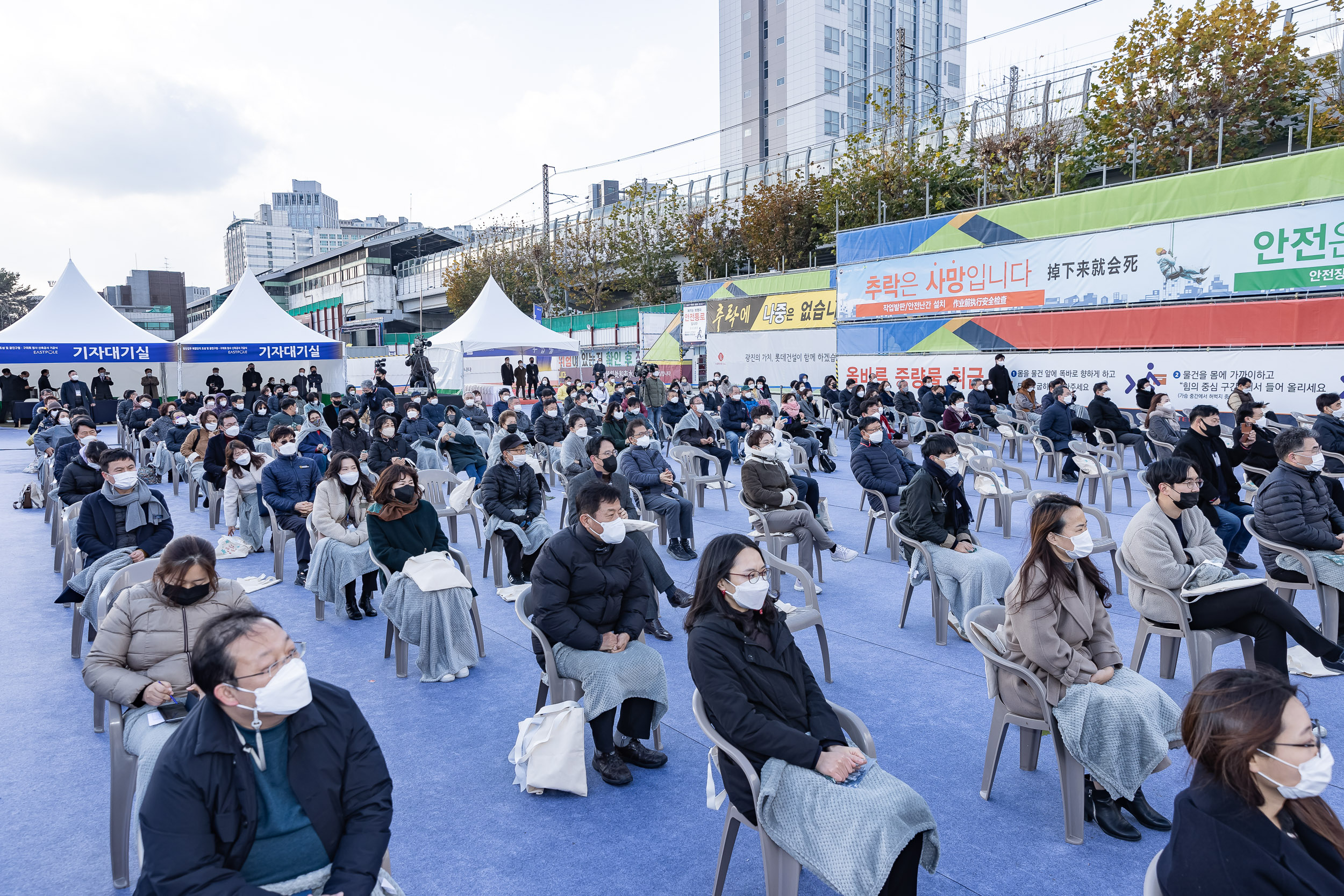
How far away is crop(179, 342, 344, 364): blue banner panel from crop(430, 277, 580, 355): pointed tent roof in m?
3.13

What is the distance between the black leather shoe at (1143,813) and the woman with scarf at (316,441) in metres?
8.09

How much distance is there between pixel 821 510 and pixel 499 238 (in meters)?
46.0

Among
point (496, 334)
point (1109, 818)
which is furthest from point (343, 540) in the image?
point (496, 334)

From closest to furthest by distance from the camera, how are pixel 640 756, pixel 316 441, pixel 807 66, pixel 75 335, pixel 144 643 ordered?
1. pixel 144 643
2. pixel 640 756
3. pixel 316 441
4. pixel 75 335
5. pixel 807 66

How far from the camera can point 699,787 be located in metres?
3.70

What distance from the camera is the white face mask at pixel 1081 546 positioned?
350 cm

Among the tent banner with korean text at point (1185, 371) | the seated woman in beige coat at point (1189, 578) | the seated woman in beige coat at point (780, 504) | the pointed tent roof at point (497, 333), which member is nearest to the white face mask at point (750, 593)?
the seated woman in beige coat at point (1189, 578)

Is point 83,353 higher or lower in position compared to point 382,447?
higher

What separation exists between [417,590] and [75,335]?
66.8ft

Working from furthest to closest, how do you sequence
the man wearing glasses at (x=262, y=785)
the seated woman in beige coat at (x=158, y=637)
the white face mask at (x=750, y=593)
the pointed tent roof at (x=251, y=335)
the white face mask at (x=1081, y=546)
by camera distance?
the pointed tent roof at (x=251, y=335)
the white face mask at (x=1081, y=546)
the seated woman in beige coat at (x=158, y=637)
the white face mask at (x=750, y=593)
the man wearing glasses at (x=262, y=785)

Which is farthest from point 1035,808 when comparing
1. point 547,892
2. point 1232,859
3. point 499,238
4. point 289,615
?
point 499,238

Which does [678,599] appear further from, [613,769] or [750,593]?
[750,593]

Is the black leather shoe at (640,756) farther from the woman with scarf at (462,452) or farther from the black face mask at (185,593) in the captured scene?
the woman with scarf at (462,452)

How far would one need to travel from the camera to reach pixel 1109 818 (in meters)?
3.22
